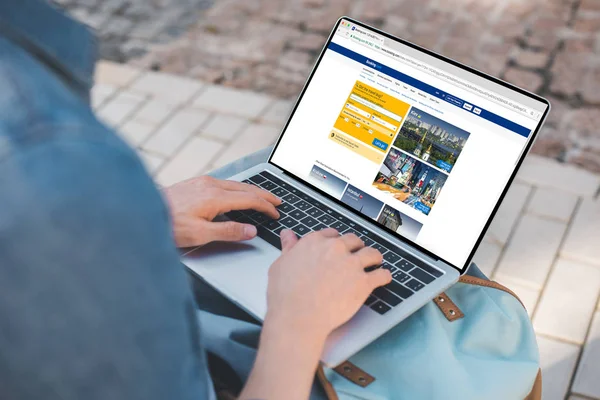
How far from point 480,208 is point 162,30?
283 centimetres

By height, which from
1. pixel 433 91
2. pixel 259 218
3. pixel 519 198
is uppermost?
pixel 433 91

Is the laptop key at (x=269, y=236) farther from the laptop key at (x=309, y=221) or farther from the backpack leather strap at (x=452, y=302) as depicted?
the backpack leather strap at (x=452, y=302)

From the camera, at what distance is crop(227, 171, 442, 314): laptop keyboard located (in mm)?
1196

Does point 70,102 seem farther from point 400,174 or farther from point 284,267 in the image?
point 400,174

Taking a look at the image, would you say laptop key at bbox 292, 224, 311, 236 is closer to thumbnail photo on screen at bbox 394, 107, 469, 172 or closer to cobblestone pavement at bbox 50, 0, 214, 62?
thumbnail photo on screen at bbox 394, 107, 469, 172

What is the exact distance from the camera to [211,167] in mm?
2824

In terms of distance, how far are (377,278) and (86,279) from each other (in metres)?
0.62

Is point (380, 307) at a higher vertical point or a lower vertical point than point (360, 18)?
lower

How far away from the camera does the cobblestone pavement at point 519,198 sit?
2111 millimetres

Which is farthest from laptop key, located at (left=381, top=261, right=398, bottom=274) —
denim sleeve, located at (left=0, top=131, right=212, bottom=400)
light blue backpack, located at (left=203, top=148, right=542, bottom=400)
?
denim sleeve, located at (left=0, top=131, right=212, bottom=400)

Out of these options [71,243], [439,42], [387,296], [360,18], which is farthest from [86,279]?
[360,18]

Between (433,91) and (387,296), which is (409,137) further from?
(387,296)

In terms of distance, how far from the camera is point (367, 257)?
42.9 inches

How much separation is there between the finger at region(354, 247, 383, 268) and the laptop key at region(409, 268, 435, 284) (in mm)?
164
